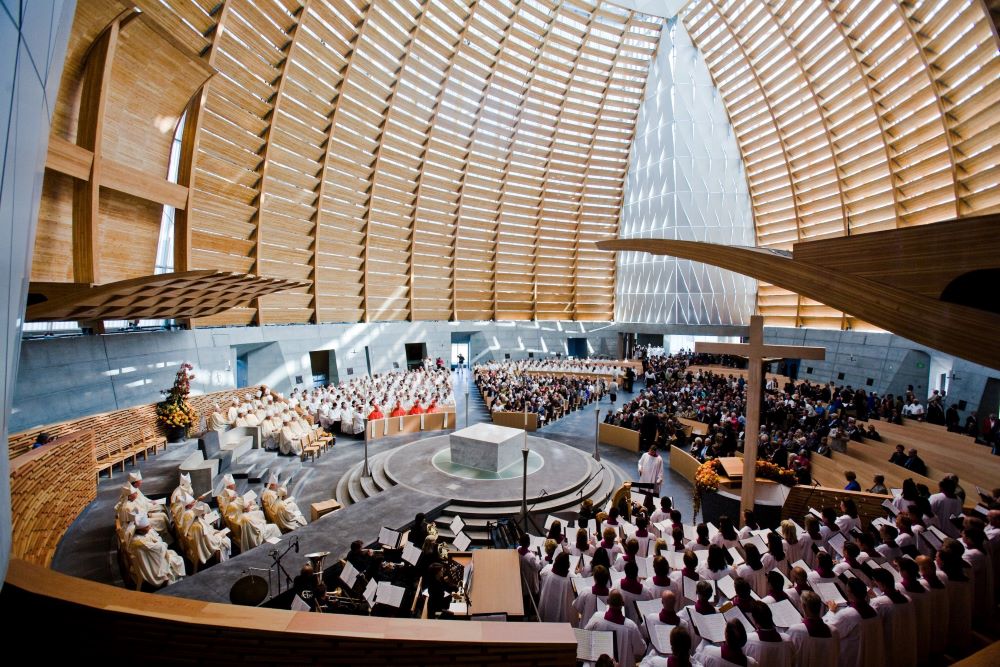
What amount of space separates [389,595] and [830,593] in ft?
12.5

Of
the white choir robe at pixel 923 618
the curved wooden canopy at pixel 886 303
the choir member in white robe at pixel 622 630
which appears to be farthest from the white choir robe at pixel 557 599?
the curved wooden canopy at pixel 886 303

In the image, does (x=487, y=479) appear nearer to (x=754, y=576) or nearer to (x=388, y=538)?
(x=388, y=538)

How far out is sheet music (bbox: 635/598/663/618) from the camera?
3.86 metres

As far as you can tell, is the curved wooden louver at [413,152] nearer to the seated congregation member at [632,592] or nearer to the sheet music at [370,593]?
the sheet music at [370,593]

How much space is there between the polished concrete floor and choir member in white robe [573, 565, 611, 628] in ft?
13.6

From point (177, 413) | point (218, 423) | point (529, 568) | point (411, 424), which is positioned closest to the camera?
point (529, 568)

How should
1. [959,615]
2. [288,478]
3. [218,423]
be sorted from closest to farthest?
[959,615] < [288,478] < [218,423]

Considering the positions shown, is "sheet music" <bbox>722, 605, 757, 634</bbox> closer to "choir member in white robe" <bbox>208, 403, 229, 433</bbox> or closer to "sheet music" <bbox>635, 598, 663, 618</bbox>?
"sheet music" <bbox>635, 598, 663, 618</bbox>

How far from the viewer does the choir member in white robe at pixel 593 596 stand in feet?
14.0

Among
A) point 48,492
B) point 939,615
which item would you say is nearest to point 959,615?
point 939,615

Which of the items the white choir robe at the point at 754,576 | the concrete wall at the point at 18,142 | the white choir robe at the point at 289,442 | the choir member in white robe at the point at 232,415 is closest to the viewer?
the concrete wall at the point at 18,142

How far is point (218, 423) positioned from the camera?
493 inches

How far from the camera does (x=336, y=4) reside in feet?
50.3

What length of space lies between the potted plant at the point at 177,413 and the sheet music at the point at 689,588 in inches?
493
